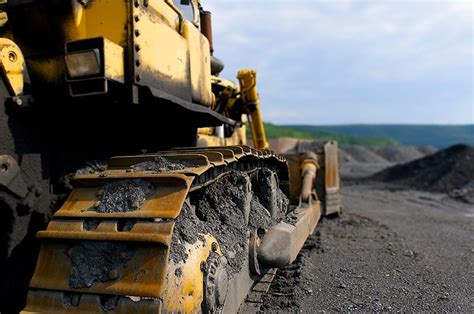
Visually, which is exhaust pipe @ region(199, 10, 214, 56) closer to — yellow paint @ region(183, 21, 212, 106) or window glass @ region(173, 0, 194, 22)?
window glass @ region(173, 0, 194, 22)

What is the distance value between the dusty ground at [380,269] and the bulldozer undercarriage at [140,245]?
1305 millimetres

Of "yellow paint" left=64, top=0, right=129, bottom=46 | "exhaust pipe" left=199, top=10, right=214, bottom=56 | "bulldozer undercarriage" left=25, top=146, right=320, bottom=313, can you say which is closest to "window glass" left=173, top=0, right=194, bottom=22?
"exhaust pipe" left=199, top=10, right=214, bottom=56

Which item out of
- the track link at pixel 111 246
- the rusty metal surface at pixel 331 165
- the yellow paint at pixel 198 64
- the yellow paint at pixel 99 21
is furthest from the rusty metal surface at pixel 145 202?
the rusty metal surface at pixel 331 165

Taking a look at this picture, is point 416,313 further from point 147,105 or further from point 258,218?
point 147,105

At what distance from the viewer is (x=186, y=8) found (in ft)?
12.9

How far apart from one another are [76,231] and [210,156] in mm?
957

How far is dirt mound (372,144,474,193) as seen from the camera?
19.4m

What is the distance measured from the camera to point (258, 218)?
3.98 metres

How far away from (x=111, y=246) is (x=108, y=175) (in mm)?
462

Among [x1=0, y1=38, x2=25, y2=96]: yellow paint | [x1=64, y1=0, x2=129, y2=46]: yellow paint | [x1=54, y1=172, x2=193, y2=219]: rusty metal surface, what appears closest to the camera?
[x1=54, y1=172, x2=193, y2=219]: rusty metal surface

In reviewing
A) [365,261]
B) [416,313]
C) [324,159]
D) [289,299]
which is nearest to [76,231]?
[289,299]

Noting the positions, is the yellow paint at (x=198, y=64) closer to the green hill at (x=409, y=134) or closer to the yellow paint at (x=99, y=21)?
the yellow paint at (x=99, y=21)

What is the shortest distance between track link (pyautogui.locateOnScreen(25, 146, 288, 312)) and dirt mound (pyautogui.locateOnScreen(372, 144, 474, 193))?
17954mm

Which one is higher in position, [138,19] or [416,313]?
[138,19]
